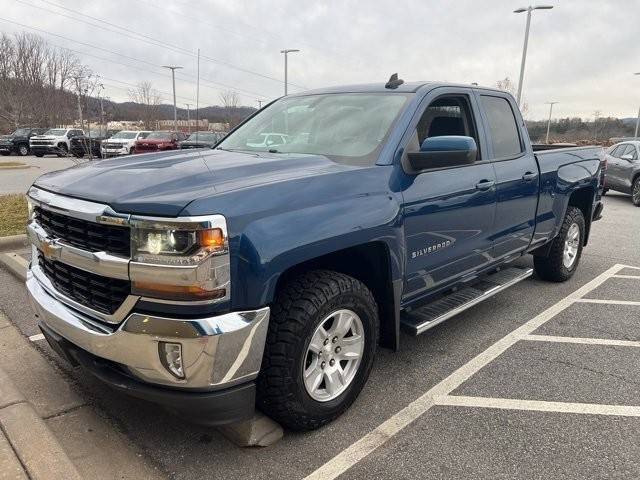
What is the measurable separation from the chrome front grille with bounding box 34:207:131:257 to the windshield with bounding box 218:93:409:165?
141 cm

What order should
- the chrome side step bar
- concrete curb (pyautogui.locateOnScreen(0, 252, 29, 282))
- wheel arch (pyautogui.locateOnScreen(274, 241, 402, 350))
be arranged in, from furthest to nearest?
concrete curb (pyautogui.locateOnScreen(0, 252, 29, 282))
the chrome side step bar
wheel arch (pyautogui.locateOnScreen(274, 241, 402, 350))

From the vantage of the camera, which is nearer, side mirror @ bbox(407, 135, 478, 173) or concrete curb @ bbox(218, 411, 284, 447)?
concrete curb @ bbox(218, 411, 284, 447)

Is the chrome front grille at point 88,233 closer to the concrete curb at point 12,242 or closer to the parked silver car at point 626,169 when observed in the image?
the concrete curb at point 12,242

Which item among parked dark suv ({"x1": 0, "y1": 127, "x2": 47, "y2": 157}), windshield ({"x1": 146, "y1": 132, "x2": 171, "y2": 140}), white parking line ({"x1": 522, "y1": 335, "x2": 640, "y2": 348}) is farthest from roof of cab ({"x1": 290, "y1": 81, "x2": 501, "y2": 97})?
parked dark suv ({"x1": 0, "y1": 127, "x2": 47, "y2": 157})

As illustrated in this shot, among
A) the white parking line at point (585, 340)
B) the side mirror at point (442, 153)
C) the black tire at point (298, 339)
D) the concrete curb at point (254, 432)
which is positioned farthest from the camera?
the white parking line at point (585, 340)

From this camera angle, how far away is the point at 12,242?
239 inches

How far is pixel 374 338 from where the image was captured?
3.07 meters

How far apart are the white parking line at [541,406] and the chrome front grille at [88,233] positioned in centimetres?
211

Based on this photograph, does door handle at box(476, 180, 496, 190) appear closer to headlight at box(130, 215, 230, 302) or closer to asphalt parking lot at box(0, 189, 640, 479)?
asphalt parking lot at box(0, 189, 640, 479)

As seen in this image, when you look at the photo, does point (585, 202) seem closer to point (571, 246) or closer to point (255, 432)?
point (571, 246)

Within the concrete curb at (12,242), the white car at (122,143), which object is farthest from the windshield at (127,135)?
the concrete curb at (12,242)

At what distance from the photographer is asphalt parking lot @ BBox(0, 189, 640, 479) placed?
2.63 m

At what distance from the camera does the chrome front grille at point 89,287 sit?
94.0 inches

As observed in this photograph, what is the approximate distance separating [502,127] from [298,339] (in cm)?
295
